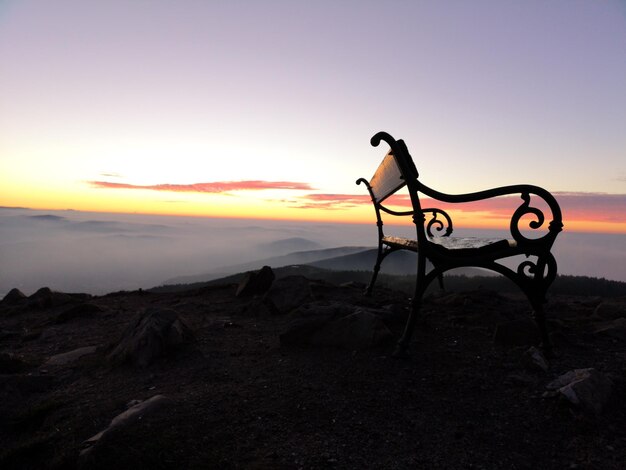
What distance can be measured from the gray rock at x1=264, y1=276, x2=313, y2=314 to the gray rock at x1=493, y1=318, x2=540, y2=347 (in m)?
2.88

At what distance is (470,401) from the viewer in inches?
115

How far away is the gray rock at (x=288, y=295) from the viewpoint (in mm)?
5832


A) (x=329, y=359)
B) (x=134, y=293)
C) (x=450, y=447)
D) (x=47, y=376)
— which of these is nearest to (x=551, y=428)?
(x=450, y=447)

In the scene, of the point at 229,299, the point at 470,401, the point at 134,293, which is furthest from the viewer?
the point at 134,293

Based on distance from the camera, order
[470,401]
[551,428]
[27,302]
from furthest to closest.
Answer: [27,302], [470,401], [551,428]

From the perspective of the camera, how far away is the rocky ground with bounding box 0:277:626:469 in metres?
2.34

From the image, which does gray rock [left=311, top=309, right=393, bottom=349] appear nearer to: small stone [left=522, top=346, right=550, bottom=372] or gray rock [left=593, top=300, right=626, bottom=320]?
small stone [left=522, top=346, right=550, bottom=372]

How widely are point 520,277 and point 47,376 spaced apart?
4.68 metres

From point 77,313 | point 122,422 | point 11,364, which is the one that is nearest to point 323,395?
point 122,422

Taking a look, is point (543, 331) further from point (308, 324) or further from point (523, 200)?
point (308, 324)

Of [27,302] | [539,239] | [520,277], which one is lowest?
[27,302]

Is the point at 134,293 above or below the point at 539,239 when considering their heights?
below

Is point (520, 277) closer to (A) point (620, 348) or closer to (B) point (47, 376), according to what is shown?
(A) point (620, 348)

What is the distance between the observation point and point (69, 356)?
14.7ft
